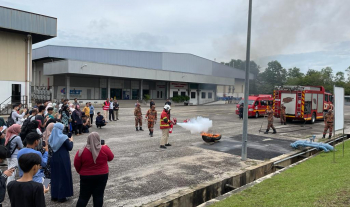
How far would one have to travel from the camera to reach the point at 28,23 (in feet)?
75.8

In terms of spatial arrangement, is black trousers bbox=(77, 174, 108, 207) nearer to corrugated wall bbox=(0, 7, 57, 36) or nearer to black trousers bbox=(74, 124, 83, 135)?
black trousers bbox=(74, 124, 83, 135)

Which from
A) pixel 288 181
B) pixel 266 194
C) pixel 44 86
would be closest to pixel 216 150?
pixel 288 181

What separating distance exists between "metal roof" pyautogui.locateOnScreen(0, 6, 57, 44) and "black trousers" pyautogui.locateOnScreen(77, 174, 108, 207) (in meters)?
22.4

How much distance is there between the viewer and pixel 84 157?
14.8 feet

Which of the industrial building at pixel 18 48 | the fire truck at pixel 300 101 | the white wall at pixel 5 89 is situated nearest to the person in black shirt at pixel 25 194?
the fire truck at pixel 300 101

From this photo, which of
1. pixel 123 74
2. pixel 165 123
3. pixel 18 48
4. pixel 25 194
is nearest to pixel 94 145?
pixel 25 194

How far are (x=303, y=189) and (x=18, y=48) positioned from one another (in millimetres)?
25537

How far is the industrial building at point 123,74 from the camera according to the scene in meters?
36.6

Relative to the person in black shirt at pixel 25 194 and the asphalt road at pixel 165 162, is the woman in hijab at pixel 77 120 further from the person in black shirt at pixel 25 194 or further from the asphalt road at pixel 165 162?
the person in black shirt at pixel 25 194

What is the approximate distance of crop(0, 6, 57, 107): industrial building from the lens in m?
22.5

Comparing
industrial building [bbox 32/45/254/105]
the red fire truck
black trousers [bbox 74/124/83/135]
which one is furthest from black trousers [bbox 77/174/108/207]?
industrial building [bbox 32/45/254/105]

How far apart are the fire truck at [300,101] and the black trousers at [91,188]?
19.7 metres

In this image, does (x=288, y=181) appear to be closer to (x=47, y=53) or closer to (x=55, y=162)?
(x=55, y=162)

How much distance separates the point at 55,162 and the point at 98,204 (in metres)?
1.54
